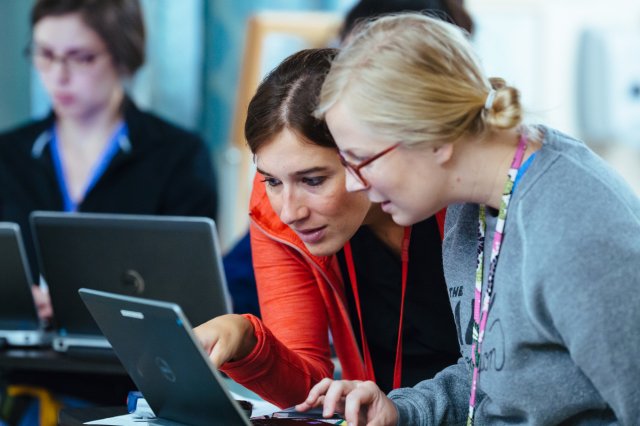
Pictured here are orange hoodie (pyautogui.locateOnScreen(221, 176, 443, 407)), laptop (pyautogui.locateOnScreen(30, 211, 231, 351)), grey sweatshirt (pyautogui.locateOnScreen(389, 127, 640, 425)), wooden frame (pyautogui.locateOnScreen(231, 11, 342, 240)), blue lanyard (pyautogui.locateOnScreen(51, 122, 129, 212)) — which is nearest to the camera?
grey sweatshirt (pyautogui.locateOnScreen(389, 127, 640, 425))

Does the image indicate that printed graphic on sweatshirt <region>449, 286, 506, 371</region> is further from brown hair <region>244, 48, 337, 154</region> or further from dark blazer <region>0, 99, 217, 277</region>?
dark blazer <region>0, 99, 217, 277</region>

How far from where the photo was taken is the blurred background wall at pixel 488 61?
3350 millimetres

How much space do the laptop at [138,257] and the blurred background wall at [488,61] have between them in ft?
4.35

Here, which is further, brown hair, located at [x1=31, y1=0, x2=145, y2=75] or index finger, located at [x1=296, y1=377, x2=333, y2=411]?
brown hair, located at [x1=31, y1=0, x2=145, y2=75]

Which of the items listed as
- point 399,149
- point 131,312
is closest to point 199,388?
point 131,312

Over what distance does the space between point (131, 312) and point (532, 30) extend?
8.17 ft

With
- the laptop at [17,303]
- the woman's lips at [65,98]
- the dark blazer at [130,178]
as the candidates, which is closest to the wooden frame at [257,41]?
the dark blazer at [130,178]

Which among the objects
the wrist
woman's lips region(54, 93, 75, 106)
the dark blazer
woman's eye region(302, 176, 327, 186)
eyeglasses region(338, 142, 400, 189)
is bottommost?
the wrist

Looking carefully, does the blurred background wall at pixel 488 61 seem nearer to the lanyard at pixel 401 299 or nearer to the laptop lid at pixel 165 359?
the lanyard at pixel 401 299

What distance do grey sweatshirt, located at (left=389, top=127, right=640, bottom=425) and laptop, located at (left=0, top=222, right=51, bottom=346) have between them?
3.77 ft

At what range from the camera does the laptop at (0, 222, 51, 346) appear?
2092 millimetres

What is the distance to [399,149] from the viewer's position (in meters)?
1.22

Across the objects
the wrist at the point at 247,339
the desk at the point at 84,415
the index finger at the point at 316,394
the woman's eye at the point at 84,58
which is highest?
the woman's eye at the point at 84,58

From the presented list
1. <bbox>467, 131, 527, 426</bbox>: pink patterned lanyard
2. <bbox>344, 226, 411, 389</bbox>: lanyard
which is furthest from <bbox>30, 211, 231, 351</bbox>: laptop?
<bbox>467, 131, 527, 426</bbox>: pink patterned lanyard
